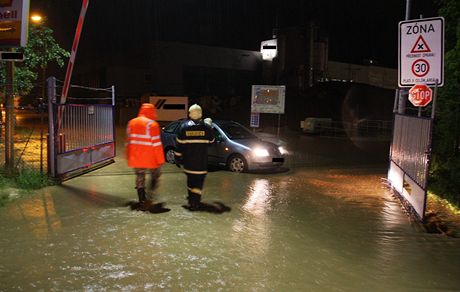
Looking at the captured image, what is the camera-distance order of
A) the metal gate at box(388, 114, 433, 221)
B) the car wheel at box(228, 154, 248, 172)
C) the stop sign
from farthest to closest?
the car wheel at box(228, 154, 248, 172) < the stop sign < the metal gate at box(388, 114, 433, 221)

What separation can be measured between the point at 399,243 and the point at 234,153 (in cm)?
657

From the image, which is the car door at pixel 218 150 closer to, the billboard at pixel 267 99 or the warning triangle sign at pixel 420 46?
the billboard at pixel 267 99

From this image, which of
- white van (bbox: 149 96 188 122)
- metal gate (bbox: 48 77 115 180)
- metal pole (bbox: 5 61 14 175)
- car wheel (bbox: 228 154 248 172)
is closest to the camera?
metal gate (bbox: 48 77 115 180)

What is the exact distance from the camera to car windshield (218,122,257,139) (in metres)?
13.1

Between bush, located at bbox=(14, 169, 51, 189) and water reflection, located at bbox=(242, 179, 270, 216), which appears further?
bush, located at bbox=(14, 169, 51, 189)

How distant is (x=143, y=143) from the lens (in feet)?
25.8

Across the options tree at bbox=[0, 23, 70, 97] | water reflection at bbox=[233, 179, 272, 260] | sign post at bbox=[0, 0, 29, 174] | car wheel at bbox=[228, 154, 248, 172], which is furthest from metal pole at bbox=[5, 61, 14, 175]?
car wheel at bbox=[228, 154, 248, 172]

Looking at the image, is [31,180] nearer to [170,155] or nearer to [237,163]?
[170,155]

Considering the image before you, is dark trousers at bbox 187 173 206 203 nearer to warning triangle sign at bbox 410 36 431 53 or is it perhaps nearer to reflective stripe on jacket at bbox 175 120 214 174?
reflective stripe on jacket at bbox 175 120 214 174

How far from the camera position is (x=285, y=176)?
12500mm

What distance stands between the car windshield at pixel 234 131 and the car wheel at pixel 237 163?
65 centimetres

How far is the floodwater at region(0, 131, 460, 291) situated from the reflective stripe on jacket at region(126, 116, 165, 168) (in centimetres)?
89

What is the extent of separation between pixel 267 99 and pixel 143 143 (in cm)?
1070

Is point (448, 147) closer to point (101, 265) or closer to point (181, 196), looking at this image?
point (181, 196)
